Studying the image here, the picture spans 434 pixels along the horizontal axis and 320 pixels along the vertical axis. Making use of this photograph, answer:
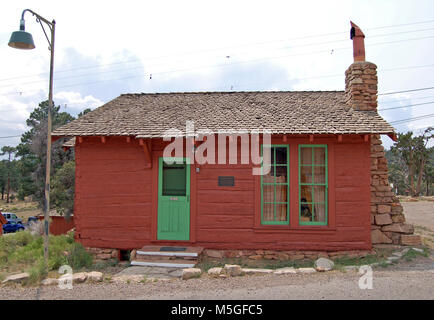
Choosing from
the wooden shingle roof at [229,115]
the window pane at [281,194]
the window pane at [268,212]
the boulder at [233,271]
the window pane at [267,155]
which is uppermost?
the wooden shingle roof at [229,115]

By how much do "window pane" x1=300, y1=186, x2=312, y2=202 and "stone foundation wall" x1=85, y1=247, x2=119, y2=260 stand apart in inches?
192

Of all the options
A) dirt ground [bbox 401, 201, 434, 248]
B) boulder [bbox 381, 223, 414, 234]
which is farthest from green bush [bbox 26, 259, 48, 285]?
dirt ground [bbox 401, 201, 434, 248]

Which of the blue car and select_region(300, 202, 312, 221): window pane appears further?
the blue car

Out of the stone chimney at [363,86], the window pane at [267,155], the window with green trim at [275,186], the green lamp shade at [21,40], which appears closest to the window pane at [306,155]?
the window with green trim at [275,186]

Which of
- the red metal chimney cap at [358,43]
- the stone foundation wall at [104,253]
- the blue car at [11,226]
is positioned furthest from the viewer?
the blue car at [11,226]

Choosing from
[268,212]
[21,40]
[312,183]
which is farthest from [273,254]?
[21,40]

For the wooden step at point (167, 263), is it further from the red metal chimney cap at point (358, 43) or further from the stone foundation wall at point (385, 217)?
the red metal chimney cap at point (358, 43)

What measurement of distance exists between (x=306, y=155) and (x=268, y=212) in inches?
66.7

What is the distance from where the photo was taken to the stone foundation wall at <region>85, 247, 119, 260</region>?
27.1 ft

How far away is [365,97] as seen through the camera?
29.2 feet

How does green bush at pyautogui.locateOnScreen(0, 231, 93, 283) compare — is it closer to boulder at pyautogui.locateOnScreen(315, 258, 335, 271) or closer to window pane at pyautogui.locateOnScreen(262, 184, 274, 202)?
window pane at pyautogui.locateOnScreen(262, 184, 274, 202)

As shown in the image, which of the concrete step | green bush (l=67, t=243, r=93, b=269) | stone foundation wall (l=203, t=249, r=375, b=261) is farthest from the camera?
stone foundation wall (l=203, t=249, r=375, b=261)

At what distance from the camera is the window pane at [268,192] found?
8047 millimetres

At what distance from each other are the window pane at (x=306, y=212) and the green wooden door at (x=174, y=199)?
111 inches
